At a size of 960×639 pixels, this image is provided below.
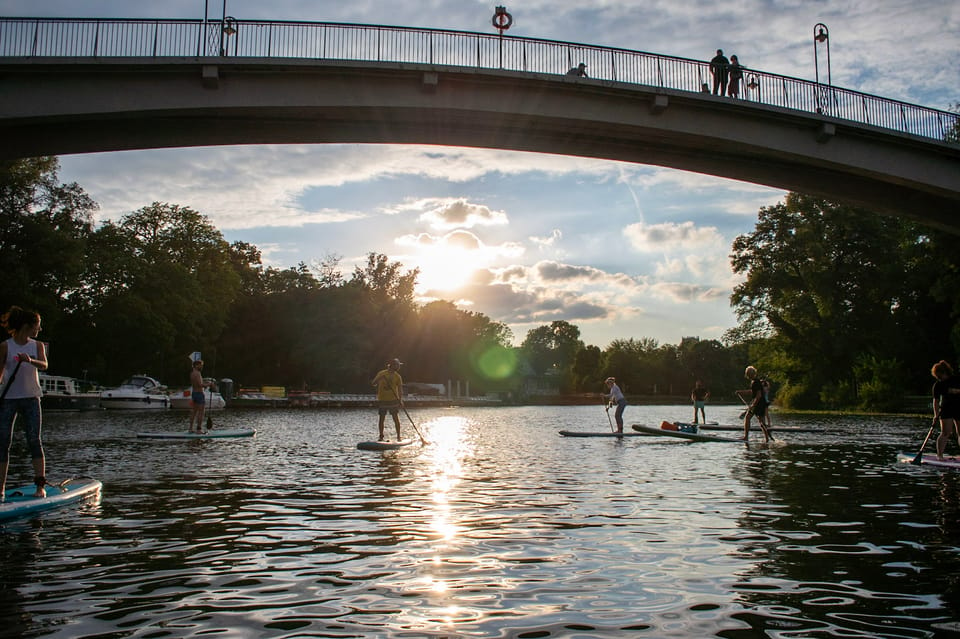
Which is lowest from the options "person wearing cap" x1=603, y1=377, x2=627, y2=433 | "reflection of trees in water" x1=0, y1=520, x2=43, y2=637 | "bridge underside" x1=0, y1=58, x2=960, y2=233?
"reflection of trees in water" x1=0, y1=520, x2=43, y2=637

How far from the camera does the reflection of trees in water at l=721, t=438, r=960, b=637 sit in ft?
16.8

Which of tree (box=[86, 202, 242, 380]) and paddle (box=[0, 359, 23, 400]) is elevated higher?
tree (box=[86, 202, 242, 380])

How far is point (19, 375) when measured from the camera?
9078 millimetres

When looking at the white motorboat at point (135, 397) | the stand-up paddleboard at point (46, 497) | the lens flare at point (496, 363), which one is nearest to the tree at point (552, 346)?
the lens flare at point (496, 363)

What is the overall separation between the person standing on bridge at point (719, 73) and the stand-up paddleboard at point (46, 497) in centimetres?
2327

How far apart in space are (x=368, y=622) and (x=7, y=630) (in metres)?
2.08

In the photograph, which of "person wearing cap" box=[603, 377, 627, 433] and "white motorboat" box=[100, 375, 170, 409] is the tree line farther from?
"person wearing cap" box=[603, 377, 627, 433]

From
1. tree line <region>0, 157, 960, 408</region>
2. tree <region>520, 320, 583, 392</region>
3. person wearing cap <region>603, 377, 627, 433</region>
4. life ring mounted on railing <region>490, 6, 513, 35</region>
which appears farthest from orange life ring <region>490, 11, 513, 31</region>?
tree <region>520, 320, 583, 392</region>

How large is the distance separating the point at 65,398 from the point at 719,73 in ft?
142

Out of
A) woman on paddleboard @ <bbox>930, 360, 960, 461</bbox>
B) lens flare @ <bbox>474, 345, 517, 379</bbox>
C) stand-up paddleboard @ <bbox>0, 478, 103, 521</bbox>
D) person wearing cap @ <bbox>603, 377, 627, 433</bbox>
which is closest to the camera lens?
stand-up paddleboard @ <bbox>0, 478, 103, 521</bbox>

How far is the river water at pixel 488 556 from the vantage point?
16.1 ft

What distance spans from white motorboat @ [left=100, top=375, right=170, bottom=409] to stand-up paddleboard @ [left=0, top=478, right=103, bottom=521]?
45.6 metres

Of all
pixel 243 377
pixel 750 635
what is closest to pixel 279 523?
pixel 750 635

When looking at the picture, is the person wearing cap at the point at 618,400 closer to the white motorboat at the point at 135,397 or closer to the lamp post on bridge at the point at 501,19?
the lamp post on bridge at the point at 501,19
